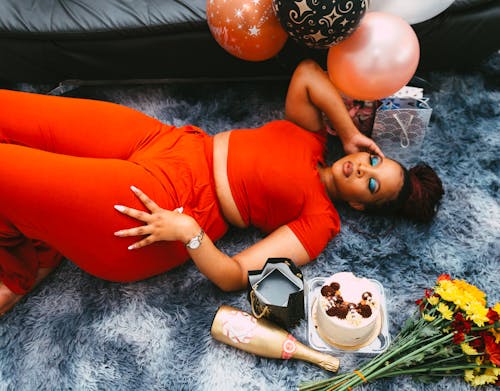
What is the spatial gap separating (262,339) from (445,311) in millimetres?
524

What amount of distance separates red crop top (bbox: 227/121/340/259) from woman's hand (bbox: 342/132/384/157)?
132mm

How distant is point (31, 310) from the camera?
162cm

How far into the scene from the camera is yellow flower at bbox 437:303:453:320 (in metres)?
1.33

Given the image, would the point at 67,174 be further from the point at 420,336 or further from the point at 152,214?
the point at 420,336

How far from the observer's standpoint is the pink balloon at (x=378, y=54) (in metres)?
1.32

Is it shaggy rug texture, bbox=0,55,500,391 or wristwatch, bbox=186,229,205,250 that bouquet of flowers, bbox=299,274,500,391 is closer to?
shaggy rug texture, bbox=0,55,500,391

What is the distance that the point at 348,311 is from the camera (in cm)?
139

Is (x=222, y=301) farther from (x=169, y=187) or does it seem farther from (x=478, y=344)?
(x=478, y=344)

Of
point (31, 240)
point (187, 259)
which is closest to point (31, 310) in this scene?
point (31, 240)

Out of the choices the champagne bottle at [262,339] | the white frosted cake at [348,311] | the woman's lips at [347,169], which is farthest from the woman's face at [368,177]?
the champagne bottle at [262,339]

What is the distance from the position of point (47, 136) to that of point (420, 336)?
125 centimetres

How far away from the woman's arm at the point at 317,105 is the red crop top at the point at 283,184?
73 millimetres

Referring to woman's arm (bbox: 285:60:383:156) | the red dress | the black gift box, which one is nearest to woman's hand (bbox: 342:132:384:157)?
woman's arm (bbox: 285:60:383:156)

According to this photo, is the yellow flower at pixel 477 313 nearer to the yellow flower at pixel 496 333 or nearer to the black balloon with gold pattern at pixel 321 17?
the yellow flower at pixel 496 333
